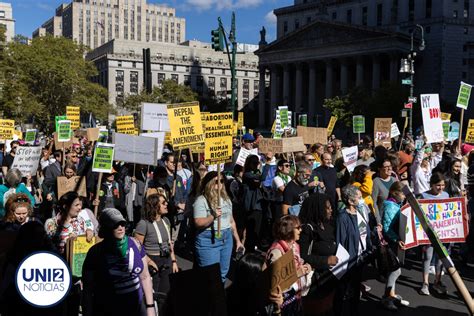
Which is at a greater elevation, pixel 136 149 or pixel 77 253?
pixel 136 149

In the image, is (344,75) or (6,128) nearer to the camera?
(6,128)

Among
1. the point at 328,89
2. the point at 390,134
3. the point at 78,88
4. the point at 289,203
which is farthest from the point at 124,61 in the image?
the point at 289,203

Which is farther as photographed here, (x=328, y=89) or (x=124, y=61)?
(x=124, y=61)

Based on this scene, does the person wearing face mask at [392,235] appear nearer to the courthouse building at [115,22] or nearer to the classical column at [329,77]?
the classical column at [329,77]

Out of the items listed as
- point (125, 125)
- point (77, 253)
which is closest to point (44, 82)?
point (125, 125)

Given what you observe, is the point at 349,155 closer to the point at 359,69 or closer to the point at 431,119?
the point at 431,119

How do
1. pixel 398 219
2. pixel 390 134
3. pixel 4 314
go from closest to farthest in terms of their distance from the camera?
pixel 4 314
pixel 398 219
pixel 390 134

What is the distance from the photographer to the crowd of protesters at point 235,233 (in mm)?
4543

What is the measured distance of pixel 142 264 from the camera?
471cm

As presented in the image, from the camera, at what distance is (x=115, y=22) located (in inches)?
6048

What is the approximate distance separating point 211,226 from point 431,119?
277 inches

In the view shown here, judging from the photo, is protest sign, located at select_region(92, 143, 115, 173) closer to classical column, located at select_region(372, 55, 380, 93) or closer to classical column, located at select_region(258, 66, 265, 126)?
classical column, located at select_region(372, 55, 380, 93)

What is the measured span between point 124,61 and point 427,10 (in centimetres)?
5799

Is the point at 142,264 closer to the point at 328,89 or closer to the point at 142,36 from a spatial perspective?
the point at 328,89
